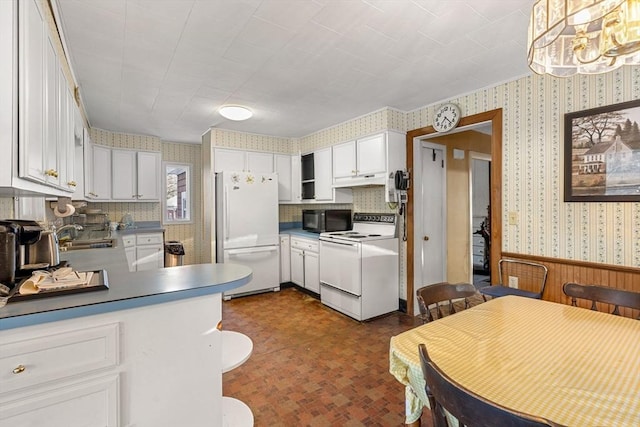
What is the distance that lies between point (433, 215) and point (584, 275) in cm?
164

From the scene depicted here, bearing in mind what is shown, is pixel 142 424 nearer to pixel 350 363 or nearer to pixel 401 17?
Result: pixel 350 363

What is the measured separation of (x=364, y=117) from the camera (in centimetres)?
379

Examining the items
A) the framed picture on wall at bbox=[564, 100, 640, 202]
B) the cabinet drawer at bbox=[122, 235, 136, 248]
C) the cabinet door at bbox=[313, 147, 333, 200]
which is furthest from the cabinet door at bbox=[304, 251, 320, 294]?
the framed picture on wall at bbox=[564, 100, 640, 202]

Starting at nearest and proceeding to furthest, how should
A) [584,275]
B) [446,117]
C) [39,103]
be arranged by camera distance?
[39,103]
[584,275]
[446,117]

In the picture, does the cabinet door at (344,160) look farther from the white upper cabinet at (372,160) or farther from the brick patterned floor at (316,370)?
the brick patterned floor at (316,370)

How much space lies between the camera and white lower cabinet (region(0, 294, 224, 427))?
98 cm

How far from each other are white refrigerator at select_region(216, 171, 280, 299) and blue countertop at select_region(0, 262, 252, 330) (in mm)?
2490

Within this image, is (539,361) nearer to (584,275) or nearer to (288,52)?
(584,275)

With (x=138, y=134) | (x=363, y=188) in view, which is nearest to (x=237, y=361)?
(x=363, y=188)

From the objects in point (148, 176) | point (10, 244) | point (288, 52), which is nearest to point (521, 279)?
point (288, 52)

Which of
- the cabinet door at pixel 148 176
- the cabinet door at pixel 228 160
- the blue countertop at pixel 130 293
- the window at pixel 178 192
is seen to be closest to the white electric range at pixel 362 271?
the cabinet door at pixel 228 160

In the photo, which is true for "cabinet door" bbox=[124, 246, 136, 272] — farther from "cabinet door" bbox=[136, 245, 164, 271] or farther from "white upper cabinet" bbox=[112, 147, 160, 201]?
"white upper cabinet" bbox=[112, 147, 160, 201]

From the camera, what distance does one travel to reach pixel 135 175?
4.71 m

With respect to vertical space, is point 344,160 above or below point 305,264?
above
